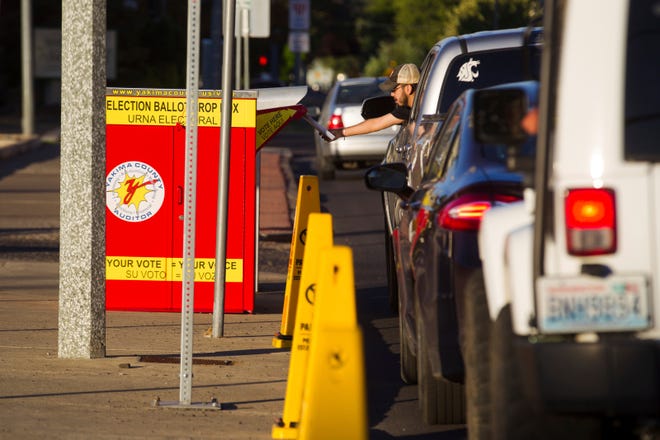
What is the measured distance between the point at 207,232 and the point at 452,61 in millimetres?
2437

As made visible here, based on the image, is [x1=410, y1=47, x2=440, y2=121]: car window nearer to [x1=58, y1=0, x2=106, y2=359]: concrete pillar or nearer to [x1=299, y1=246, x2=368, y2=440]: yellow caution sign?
[x1=58, y1=0, x2=106, y2=359]: concrete pillar

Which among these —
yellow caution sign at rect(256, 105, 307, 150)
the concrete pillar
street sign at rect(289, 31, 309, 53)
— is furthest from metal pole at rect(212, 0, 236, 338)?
street sign at rect(289, 31, 309, 53)

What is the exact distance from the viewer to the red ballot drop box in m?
10.8

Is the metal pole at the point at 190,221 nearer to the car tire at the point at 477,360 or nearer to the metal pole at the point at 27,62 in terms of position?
the car tire at the point at 477,360

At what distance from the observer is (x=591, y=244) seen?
15.3 ft

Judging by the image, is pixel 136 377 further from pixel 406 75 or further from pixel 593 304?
pixel 406 75

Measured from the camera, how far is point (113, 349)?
917 centimetres

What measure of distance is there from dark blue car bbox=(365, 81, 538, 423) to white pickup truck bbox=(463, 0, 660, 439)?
0.83 m

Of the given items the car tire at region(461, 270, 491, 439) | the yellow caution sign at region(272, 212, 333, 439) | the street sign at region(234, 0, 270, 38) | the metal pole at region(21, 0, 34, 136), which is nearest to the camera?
the car tire at region(461, 270, 491, 439)

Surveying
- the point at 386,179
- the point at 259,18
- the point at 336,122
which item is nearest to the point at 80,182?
the point at 386,179

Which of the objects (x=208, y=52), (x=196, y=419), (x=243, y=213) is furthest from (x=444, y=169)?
(x=208, y=52)

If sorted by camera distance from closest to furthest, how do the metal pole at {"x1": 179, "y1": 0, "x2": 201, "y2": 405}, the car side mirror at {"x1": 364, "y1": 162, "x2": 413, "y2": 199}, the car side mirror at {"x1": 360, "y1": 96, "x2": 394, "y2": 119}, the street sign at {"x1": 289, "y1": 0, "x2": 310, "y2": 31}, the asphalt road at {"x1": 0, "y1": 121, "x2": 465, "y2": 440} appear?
the asphalt road at {"x1": 0, "y1": 121, "x2": 465, "y2": 440}, the metal pole at {"x1": 179, "y1": 0, "x2": 201, "y2": 405}, the car side mirror at {"x1": 364, "y1": 162, "x2": 413, "y2": 199}, the car side mirror at {"x1": 360, "y1": 96, "x2": 394, "y2": 119}, the street sign at {"x1": 289, "y1": 0, "x2": 310, "y2": 31}

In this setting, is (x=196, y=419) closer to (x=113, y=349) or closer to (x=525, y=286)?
(x=113, y=349)

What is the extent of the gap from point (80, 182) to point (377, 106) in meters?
4.17
